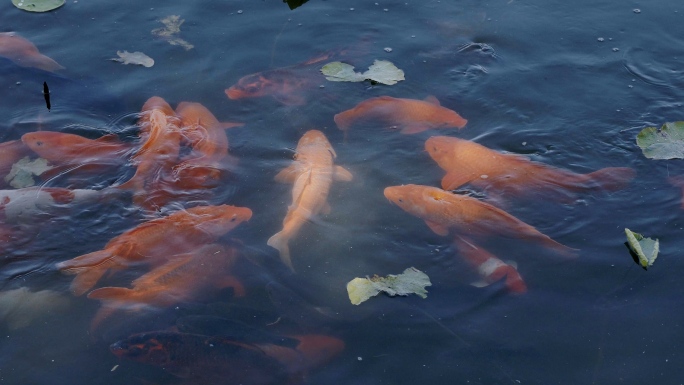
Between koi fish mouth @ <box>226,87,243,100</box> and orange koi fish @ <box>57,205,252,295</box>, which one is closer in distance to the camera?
orange koi fish @ <box>57,205,252,295</box>

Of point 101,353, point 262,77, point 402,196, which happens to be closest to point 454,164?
point 402,196

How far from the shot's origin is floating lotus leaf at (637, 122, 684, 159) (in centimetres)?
537

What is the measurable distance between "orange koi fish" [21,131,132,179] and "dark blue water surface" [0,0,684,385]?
0.79ft

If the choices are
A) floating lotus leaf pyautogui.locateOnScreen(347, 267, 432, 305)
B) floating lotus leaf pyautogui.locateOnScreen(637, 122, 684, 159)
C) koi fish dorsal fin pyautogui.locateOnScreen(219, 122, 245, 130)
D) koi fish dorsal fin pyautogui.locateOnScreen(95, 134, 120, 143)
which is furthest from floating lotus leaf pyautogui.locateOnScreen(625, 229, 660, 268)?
koi fish dorsal fin pyautogui.locateOnScreen(95, 134, 120, 143)

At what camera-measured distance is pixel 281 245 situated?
185 inches

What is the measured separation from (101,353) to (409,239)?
80.6 inches

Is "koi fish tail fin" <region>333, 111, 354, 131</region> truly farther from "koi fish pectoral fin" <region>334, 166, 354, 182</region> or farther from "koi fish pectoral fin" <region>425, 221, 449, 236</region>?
"koi fish pectoral fin" <region>425, 221, 449, 236</region>

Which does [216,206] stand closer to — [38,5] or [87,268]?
[87,268]

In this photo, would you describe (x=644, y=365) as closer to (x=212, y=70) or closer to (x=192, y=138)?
(x=192, y=138)

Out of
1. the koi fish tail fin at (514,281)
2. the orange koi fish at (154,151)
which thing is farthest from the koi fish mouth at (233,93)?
the koi fish tail fin at (514,281)

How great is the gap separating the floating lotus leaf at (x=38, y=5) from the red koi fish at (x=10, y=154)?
7.33ft

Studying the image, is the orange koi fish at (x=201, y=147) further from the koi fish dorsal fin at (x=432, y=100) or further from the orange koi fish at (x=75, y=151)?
the koi fish dorsal fin at (x=432, y=100)

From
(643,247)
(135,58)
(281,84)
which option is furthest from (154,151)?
(643,247)

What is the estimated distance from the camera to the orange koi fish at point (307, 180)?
4812 mm
